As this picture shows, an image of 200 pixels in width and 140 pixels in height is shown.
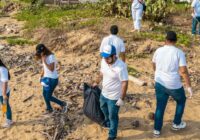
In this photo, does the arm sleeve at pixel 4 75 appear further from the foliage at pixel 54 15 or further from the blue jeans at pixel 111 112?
the foliage at pixel 54 15

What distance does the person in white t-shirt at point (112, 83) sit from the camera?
20.1 feet

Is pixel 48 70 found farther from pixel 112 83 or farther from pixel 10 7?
pixel 10 7

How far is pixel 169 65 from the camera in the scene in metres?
6.38

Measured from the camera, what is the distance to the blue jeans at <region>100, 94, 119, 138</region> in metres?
6.44

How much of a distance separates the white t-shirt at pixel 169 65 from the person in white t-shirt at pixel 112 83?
0.62 meters

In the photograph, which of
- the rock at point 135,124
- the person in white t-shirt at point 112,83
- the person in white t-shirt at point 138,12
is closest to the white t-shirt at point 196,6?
the person in white t-shirt at point 138,12

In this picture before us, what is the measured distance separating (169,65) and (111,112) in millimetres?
1187

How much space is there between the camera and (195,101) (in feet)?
27.4

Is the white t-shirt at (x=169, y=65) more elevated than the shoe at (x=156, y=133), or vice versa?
the white t-shirt at (x=169, y=65)

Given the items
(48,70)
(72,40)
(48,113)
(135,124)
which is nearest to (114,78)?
(135,124)

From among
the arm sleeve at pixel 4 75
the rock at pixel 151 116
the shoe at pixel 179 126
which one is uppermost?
the arm sleeve at pixel 4 75

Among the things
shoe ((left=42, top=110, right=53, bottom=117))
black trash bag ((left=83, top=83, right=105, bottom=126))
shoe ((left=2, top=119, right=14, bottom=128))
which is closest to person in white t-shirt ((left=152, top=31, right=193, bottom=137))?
black trash bag ((left=83, top=83, right=105, bottom=126))

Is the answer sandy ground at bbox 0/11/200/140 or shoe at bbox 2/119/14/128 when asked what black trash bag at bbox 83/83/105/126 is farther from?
shoe at bbox 2/119/14/128

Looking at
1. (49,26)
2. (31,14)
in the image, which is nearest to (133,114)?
(49,26)
